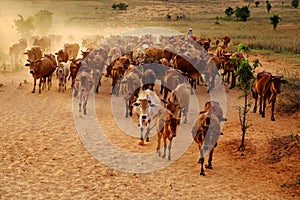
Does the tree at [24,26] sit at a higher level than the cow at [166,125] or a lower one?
higher

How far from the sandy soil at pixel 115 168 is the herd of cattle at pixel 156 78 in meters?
0.70

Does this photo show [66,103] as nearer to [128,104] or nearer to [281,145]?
[128,104]

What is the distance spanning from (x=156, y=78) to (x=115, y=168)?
847cm

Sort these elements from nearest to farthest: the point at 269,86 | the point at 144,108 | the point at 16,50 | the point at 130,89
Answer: the point at 144,108
the point at 269,86
the point at 130,89
the point at 16,50

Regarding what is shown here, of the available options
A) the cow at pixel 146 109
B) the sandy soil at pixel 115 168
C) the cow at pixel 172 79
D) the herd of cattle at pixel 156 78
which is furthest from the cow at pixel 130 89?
the cow at pixel 146 109

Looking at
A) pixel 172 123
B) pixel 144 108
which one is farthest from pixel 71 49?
pixel 172 123

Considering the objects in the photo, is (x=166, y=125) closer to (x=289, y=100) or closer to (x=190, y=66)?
(x=289, y=100)

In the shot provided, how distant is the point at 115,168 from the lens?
12008mm

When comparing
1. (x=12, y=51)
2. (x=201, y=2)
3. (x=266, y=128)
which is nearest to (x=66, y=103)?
(x=266, y=128)

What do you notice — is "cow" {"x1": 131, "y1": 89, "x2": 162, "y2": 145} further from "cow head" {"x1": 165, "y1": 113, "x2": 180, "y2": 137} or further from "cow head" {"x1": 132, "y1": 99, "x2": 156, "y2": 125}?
"cow head" {"x1": 165, "y1": 113, "x2": 180, "y2": 137}

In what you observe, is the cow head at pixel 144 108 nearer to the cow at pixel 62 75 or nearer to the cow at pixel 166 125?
the cow at pixel 166 125

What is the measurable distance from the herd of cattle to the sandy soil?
0.70m

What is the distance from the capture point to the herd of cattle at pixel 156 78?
12430mm

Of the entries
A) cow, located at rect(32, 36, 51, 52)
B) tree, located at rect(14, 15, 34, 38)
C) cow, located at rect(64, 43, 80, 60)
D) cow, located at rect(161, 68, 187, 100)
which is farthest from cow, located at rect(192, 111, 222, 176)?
tree, located at rect(14, 15, 34, 38)
